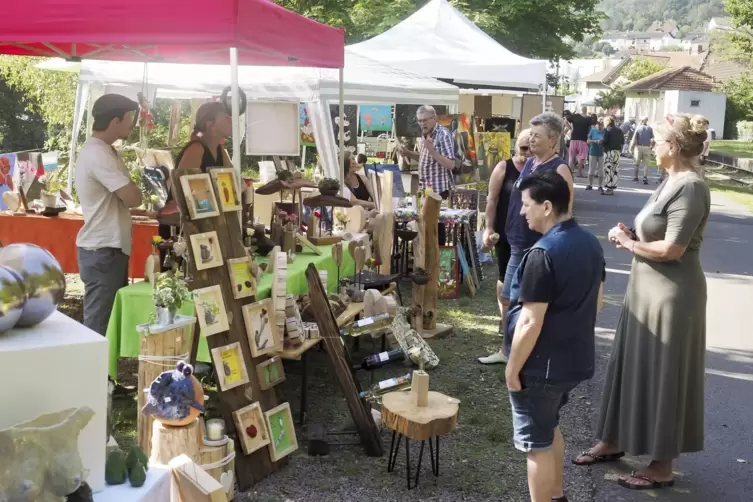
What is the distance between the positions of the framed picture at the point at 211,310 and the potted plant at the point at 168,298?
0.28 feet

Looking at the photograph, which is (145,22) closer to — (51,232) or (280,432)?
(280,432)

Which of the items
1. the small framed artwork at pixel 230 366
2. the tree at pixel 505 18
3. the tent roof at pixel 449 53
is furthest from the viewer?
the tree at pixel 505 18

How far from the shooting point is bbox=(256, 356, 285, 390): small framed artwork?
13.8 feet

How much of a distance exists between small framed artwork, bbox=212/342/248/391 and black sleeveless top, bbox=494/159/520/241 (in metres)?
2.50

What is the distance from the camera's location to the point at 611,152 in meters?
17.8

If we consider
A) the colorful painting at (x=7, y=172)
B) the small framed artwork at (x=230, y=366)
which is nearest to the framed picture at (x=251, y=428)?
the small framed artwork at (x=230, y=366)

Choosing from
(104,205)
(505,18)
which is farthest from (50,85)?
(104,205)

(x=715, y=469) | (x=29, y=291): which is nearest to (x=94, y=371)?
(x=29, y=291)

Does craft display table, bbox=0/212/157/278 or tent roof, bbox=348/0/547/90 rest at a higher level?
tent roof, bbox=348/0/547/90

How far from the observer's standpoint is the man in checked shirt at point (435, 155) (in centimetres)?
826

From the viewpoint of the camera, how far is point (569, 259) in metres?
3.11

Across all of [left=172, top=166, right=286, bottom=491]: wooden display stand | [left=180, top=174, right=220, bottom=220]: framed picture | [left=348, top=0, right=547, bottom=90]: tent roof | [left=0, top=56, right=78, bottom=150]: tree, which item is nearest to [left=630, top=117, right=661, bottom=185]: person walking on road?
[left=348, top=0, right=547, bottom=90]: tent roof

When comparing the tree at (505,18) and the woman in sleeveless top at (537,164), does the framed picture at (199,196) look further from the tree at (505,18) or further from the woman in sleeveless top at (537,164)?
the tree at (505,18)

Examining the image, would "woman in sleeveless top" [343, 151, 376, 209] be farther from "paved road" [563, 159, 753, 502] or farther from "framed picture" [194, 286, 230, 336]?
"framed picture" [194, 286, 230, 336]
